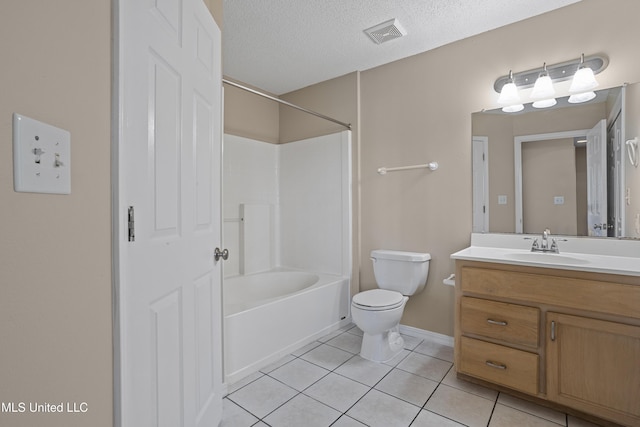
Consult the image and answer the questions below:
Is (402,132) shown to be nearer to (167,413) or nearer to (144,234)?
(144,234)

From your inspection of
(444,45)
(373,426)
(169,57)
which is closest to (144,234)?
(169,57)

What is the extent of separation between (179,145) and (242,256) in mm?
2024

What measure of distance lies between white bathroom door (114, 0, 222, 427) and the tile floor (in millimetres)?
340

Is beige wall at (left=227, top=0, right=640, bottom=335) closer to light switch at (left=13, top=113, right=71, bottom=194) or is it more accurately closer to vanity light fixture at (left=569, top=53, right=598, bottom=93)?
vanity light fixture at (left=569, top=53, right=598, bottom=93)

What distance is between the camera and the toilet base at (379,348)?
2.23 m

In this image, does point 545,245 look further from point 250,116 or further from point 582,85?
point 250,116

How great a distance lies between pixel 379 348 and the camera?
2229mm

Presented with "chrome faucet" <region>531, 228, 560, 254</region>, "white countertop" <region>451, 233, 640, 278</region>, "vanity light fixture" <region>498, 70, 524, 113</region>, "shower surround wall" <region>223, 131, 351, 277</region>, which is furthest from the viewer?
"shower surround wall" <region>223, 131, 351, 277</region>

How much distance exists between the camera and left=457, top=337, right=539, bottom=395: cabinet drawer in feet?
5.40

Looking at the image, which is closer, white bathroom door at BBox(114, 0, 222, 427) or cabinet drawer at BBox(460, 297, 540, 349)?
white bathroom door at BBox(114, 0, 222, 427)

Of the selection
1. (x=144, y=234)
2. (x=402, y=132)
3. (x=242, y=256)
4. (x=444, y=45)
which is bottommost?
(x=242, y=256)

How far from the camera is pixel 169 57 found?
1.05 metres

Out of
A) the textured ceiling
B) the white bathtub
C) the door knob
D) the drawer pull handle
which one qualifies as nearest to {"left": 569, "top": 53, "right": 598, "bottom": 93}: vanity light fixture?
the textured ceiling

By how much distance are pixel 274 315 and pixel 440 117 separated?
199cm
